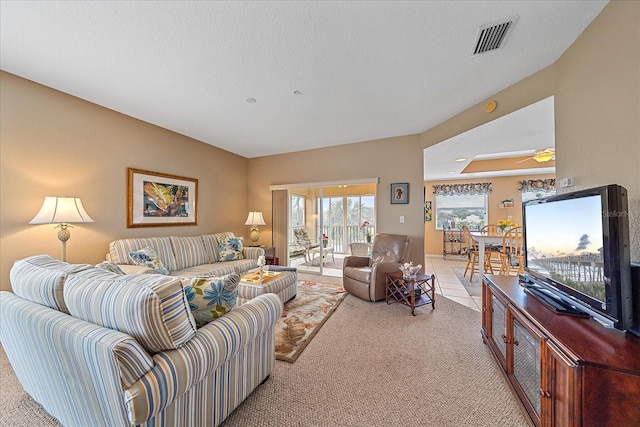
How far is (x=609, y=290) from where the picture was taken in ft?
3.71

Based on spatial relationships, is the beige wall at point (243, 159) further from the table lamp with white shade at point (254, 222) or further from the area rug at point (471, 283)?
the area rug at point (471, 283)

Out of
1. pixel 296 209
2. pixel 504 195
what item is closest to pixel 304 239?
pixel 296 209

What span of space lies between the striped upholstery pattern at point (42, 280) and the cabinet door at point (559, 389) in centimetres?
243

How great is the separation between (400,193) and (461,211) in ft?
12.2

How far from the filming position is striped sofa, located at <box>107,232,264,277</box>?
3.02m

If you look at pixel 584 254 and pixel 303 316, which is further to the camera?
pixel 303 316

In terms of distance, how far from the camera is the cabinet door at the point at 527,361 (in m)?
1.30

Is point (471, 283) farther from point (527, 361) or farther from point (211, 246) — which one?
point (211, 246)

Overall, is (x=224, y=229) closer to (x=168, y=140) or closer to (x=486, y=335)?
(x=168, y=140)

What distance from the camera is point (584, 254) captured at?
4.33ft

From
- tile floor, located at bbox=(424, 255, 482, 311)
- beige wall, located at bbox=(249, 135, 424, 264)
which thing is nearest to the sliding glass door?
beige wall, located at bbox=(249, 135, 424, 264)

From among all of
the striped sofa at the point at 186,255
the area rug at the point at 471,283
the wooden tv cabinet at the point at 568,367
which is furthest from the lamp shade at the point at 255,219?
the wooden tv cabinet at the point at 568,367

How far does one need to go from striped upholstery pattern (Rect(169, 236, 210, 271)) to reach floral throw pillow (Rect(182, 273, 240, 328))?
258cm

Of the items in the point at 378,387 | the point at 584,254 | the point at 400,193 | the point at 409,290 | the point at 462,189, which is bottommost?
the point at 378,387
